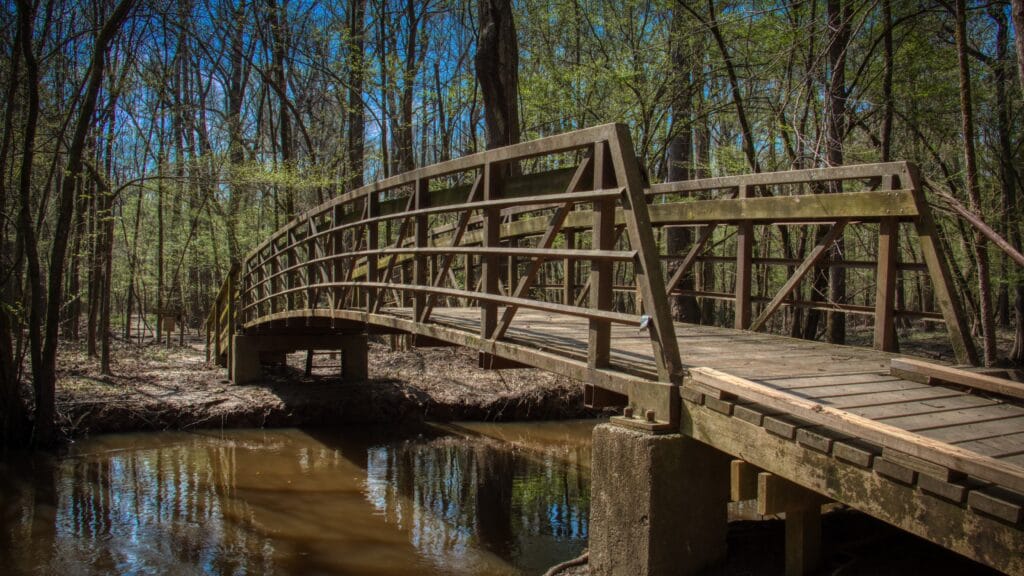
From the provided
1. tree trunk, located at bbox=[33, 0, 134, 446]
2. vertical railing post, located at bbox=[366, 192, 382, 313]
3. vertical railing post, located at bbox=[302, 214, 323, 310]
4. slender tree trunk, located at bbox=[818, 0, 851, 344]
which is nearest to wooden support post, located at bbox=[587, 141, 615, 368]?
vertical railing post, located at bbox=[366, 192, 382, 313]

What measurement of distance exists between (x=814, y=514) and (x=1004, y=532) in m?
1.18

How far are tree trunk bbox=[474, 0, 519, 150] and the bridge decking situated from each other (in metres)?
5.08

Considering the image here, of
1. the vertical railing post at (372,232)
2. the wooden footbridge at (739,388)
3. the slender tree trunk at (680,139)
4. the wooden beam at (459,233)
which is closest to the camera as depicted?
the wooden footbridge at (739,388)

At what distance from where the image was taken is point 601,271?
183 inches

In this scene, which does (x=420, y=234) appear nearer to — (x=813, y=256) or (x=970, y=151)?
(x=813, y=256)

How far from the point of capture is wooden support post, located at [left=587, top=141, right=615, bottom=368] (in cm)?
457

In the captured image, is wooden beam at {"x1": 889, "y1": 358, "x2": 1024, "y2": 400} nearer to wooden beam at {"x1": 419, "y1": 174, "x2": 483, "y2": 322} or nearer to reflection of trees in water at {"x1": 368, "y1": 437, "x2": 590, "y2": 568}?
wooden beam at {"x1": 419, "y1": 174, "x2": 483, "y2": 322}

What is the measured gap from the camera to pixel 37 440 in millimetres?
9844

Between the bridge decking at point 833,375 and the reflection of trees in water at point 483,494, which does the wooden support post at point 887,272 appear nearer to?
the bridge decking at point 833,375

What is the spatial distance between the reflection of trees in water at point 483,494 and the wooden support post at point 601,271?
298 cm

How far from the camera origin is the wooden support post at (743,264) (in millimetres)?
6613

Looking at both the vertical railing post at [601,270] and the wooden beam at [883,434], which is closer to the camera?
the wooden beam at [883,434]

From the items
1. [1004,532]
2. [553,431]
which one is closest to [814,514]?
[1004,532]

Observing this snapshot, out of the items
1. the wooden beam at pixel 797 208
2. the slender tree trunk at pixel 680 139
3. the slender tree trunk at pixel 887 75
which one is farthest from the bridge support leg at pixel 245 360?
the slender tree trunk at pixel 887 75
